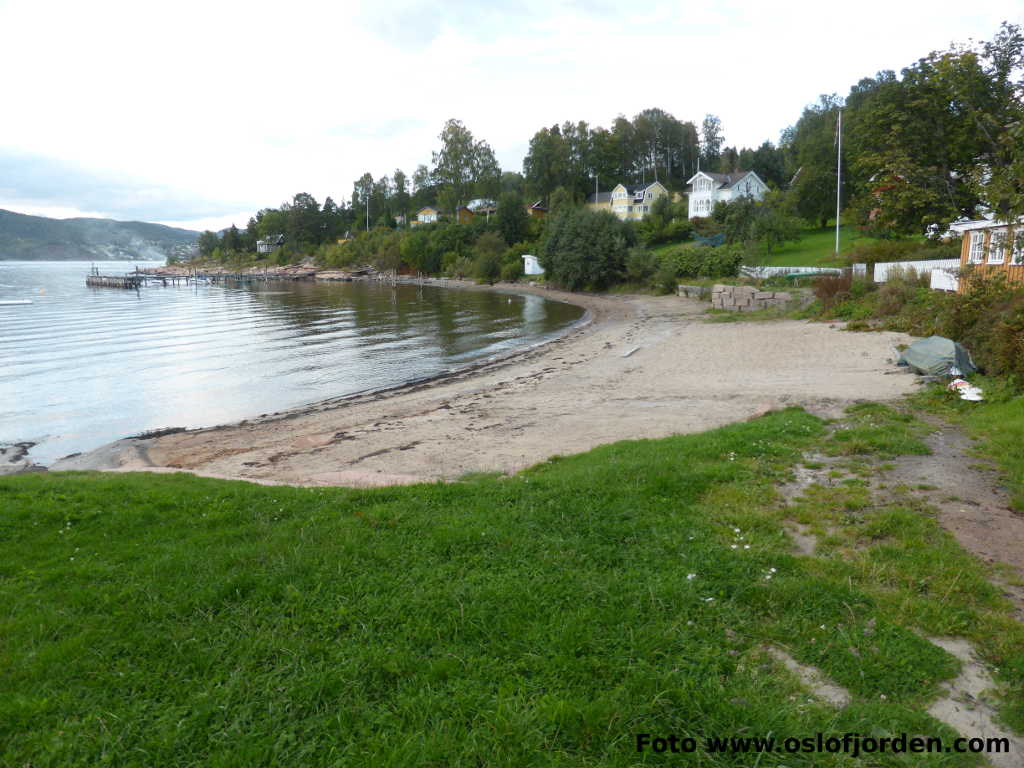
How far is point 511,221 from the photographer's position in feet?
291

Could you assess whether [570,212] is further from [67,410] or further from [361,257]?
[361,257]

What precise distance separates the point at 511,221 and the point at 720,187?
97.7ft

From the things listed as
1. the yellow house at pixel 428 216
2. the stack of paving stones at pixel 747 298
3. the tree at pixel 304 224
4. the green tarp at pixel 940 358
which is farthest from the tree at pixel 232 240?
the green tarp at pixel 940 358

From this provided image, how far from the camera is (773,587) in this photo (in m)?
4.64

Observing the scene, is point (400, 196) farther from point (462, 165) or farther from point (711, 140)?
point (711, 140)

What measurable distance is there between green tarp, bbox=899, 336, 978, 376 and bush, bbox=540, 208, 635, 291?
43.6 metres

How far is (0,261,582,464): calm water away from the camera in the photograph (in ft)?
58.6

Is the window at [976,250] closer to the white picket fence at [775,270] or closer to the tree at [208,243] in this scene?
the white picket fence at [775,270]

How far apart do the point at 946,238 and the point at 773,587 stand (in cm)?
3269

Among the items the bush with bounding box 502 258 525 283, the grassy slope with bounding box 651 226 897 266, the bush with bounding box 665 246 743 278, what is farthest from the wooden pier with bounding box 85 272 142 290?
the bush with bounding box 665 246 743 278

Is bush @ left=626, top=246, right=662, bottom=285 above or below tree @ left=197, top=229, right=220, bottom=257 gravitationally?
below

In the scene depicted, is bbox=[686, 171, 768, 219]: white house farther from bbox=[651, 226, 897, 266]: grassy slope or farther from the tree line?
bbox=[651, 226, 897, 266]: grassy slope

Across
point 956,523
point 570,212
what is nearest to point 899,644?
point 956,523

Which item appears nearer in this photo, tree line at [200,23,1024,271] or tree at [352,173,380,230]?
tree line at [200,23,1024,271]
